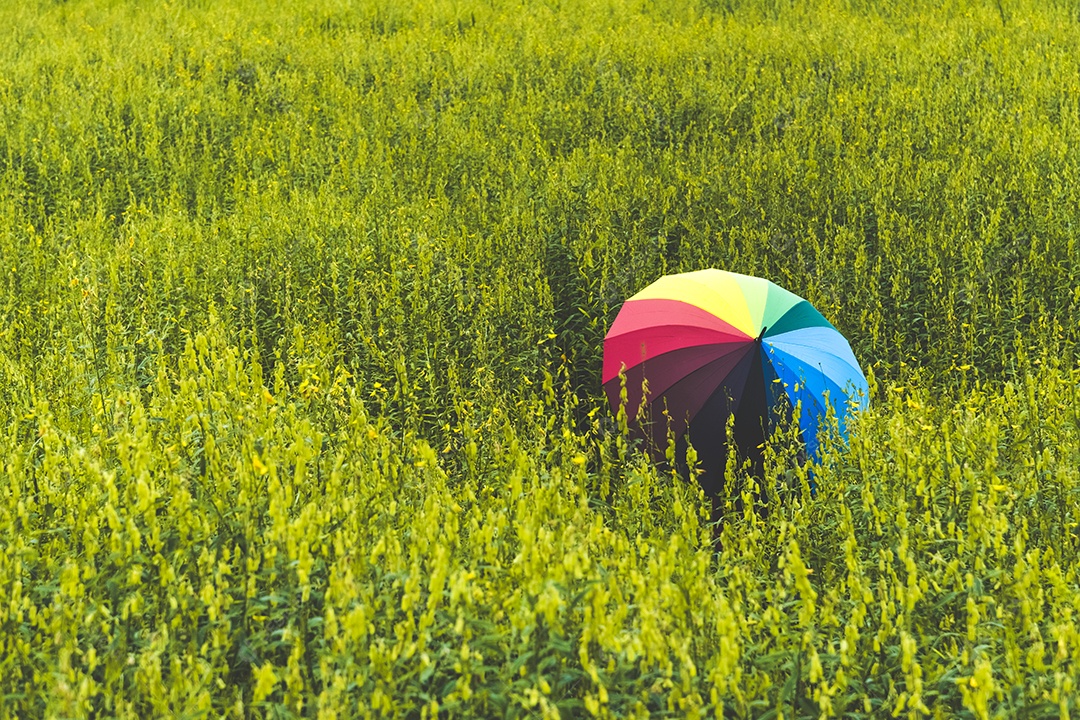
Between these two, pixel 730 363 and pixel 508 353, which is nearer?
pixel 730 363

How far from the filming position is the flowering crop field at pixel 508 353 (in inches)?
100

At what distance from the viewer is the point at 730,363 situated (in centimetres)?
438

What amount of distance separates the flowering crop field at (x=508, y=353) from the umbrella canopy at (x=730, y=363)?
0.68 ft

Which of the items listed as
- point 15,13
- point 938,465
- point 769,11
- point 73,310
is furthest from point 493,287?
point 15,13

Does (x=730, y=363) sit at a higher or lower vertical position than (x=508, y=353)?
higher

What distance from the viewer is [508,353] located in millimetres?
5742

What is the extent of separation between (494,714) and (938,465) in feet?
6.93

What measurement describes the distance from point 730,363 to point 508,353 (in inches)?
69.2

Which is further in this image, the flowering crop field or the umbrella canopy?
the umbrella canopy

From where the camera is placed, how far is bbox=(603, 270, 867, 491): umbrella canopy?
4.36m

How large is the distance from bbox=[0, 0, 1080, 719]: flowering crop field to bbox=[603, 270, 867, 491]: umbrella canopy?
206mm

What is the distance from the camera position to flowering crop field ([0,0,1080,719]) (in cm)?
255

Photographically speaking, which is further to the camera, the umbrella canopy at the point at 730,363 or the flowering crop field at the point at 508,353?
the umbrella canopy at the point at 730,363

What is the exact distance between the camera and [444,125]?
8781mm
